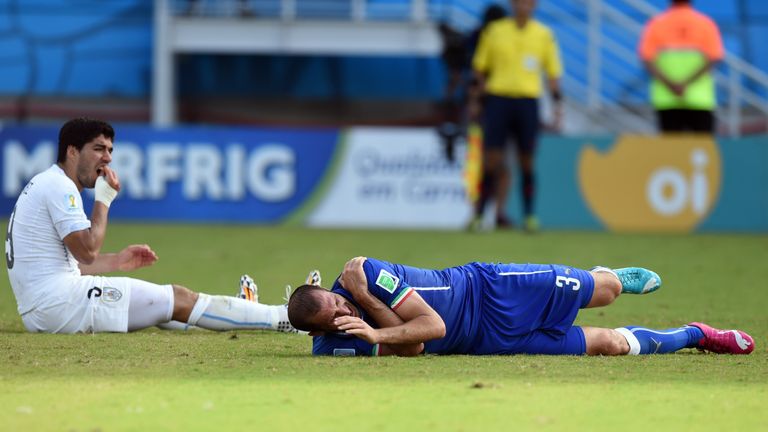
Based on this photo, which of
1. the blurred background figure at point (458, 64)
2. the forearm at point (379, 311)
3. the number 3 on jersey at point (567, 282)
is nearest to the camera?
the forearm at point (379, 311)

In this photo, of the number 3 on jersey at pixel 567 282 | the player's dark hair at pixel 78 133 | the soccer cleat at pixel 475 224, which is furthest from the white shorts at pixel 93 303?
the soccer cleat at pixel 475 224

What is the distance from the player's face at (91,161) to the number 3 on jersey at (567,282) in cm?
284

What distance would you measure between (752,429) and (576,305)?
220 cm

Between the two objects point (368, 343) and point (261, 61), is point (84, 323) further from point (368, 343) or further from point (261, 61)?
point (261, 61)

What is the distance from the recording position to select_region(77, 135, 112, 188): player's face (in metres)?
8.59

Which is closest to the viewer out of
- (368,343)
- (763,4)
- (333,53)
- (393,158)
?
(368,343)

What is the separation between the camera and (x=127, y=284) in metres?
8.50

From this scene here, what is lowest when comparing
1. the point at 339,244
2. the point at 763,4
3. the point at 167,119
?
the point at 339,244

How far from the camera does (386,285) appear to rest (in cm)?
725

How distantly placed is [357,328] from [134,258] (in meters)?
1.93

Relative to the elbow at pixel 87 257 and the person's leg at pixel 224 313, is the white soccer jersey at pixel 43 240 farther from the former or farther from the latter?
the person's leg at pixel 224 313

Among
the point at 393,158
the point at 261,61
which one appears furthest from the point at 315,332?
the point at 261,61

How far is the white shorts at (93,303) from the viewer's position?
8477 mm

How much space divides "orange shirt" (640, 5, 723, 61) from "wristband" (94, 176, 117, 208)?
11159 mm
